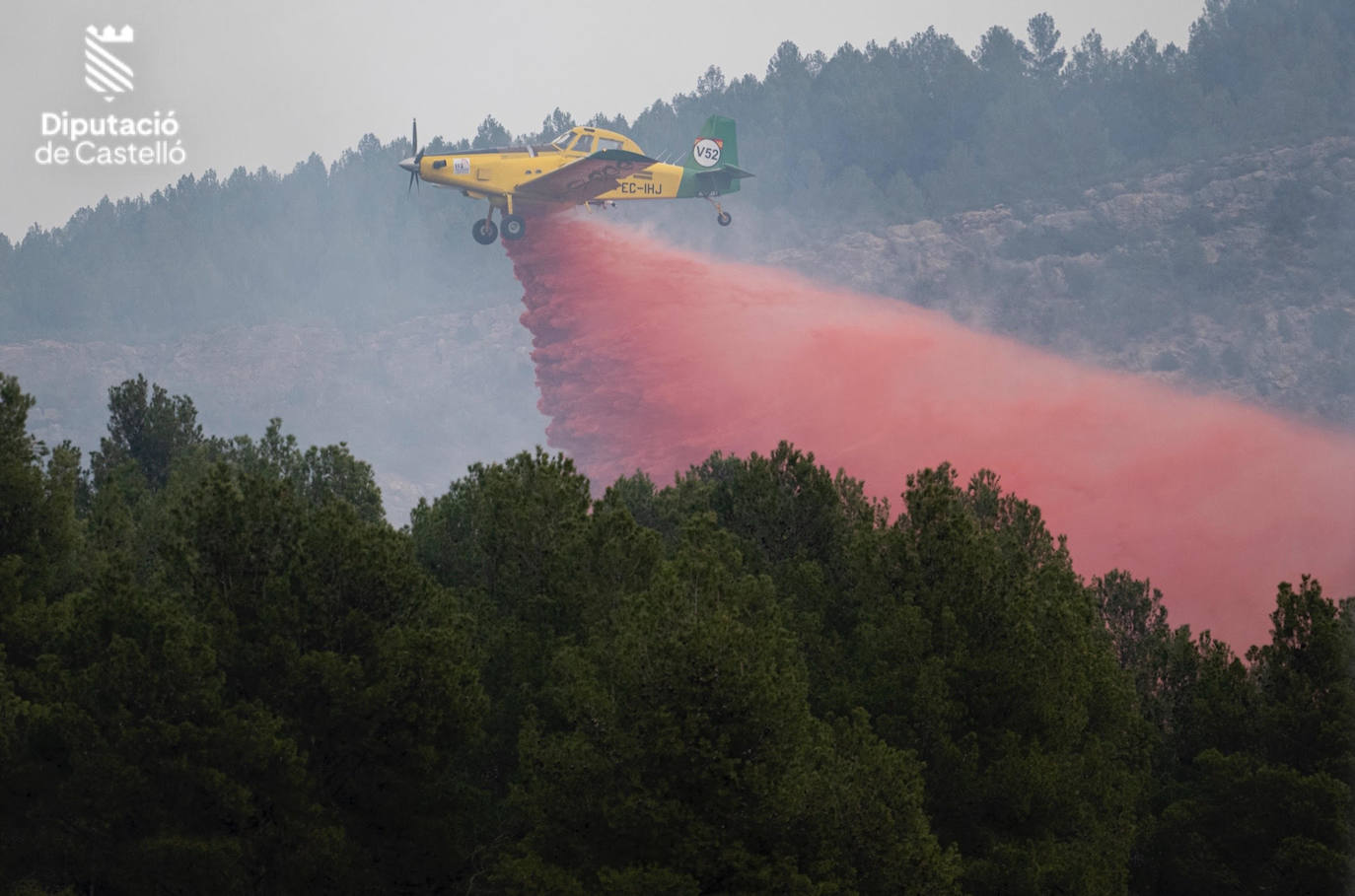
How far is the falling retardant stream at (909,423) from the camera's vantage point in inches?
3506

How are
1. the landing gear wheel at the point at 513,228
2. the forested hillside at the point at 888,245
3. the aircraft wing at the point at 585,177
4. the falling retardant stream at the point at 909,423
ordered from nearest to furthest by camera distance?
the aircraft wing at the point at 585,177
the landing gear wheel at the point at 513,228
the falling retardant stream at the point at 909,423
the forested hillside at the point at 888,245

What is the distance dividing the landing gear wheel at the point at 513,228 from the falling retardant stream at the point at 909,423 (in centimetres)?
398

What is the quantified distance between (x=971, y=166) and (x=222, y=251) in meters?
81.0

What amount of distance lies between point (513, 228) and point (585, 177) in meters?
3.86

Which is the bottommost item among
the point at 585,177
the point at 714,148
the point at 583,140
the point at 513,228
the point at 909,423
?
the point at 909,423

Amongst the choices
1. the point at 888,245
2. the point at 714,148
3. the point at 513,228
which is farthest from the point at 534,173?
the point at 888,245

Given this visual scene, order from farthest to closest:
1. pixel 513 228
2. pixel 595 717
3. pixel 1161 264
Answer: pixel 1161 264 < pixel 513 228 < pixel 595 717

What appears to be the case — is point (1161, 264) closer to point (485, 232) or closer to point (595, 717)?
point (485, 232)

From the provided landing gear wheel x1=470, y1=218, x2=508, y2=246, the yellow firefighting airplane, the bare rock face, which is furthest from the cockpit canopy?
the bare rock face

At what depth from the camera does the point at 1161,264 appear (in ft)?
539

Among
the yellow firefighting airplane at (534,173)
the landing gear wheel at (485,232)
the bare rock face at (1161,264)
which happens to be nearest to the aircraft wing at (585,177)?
the yellow firefighting airplane at (534,173)

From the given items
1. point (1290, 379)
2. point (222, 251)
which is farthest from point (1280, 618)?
point (222, 251)

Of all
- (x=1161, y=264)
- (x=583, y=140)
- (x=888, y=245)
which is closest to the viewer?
(x=583, y=140)

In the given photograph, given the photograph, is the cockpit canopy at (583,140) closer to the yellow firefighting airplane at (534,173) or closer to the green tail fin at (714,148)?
the yellow firefighting airplane at (534,173)
